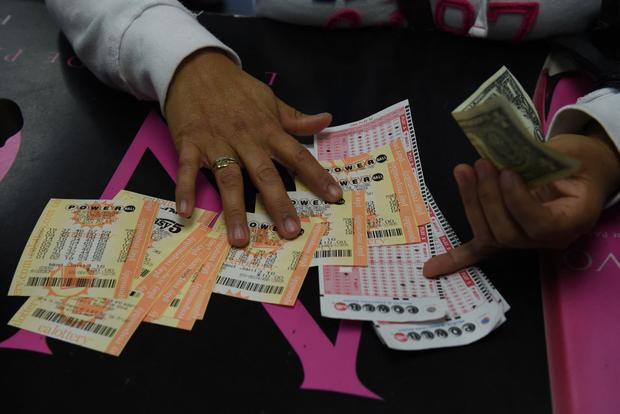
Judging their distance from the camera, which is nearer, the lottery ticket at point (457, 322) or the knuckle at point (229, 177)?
the lottery ticket at point (457, 322)

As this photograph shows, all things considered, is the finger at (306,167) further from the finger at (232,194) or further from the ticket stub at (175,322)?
the ticket stub at (175,322)

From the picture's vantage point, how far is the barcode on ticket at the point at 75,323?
22.3 inches

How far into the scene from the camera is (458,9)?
889mm

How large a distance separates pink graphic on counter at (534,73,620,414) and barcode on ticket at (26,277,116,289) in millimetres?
516

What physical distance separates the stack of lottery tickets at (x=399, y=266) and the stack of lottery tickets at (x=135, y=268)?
0.07 meters

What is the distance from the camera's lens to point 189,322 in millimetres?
577

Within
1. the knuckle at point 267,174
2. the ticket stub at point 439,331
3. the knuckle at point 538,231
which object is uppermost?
the knuckle at point 538,231

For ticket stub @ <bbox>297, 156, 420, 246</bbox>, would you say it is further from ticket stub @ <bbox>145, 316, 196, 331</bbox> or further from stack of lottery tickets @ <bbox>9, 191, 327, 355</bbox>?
ticket stub @ <bbox>145, 316, 196, 331</bbox>

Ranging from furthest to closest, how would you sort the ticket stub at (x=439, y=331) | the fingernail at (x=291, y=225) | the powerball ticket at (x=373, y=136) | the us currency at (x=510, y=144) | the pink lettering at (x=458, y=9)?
the pink lettering at (x=458, y=9)
the powerball ticket at (x=373, y=136)
the fingernail at (x=291, y=225)
the ticket stub at (x=439, y=331)
the us currency at (x=510, y=144)

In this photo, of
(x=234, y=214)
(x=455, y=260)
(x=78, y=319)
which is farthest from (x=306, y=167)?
(x=78, y=319)

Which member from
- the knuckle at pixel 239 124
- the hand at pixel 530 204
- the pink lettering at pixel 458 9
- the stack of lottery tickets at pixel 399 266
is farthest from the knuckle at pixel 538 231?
the pink lettering at pixel 458 9

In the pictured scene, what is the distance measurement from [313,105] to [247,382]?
486 millimetres

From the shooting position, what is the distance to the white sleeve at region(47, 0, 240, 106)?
2.54ft

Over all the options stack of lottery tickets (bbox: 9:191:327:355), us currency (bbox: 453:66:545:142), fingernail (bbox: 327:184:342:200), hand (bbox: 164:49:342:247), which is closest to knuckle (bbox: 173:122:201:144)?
hand (bbox: 164:49:342:247)
